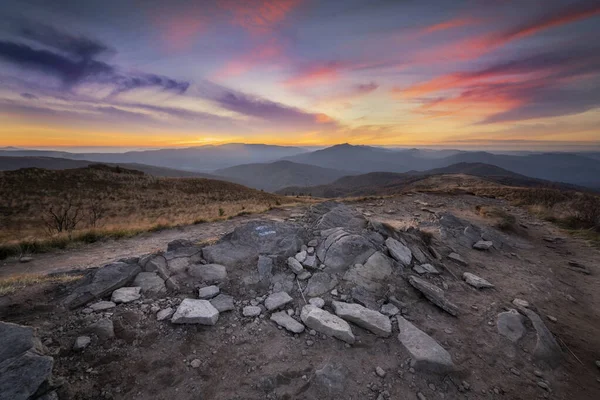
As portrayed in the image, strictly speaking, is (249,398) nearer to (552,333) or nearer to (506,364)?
(506,364)

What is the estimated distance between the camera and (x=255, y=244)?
7734 millimetres

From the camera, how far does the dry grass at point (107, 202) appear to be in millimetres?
13609

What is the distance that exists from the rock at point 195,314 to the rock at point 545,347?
6.81 m

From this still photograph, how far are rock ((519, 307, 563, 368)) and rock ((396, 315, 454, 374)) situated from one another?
2237 millimetres

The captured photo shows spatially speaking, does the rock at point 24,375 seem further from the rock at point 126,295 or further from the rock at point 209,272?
the rock at point 209,272

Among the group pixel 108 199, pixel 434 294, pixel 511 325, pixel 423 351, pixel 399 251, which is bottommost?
pixel 108 199

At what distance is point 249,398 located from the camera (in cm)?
366

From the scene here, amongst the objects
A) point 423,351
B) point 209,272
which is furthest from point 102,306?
point 423,351

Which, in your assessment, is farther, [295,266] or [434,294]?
[295,266]

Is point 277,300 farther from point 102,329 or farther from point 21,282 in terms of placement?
point 21,282

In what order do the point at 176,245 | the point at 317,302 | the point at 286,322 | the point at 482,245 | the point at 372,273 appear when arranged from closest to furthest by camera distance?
1. the point at 286,322
2. the point at 317,302
3. the point at 372,273
4. the point at 176,245
5. the point at 482,245

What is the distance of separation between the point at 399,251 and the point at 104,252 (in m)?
11.4

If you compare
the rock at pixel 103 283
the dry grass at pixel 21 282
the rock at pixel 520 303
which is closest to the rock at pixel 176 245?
the rock at pixel 103 283

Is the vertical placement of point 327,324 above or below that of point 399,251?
below
